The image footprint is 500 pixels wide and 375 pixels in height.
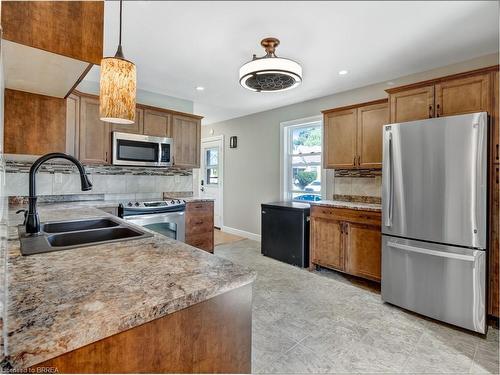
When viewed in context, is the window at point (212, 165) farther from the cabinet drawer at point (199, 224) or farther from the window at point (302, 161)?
the cabinet drawer at point (199, 224)

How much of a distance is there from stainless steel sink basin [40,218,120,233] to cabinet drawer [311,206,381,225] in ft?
8.21

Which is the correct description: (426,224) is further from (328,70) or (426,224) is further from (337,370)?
(328,70)

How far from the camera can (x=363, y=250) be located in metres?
3.13

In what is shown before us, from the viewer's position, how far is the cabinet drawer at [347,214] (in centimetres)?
300

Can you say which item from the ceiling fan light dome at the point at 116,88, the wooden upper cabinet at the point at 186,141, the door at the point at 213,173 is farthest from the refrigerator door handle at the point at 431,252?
the door at the point at 213,173

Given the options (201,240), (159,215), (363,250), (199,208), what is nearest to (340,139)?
(363,250)

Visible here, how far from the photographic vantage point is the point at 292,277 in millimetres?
3385

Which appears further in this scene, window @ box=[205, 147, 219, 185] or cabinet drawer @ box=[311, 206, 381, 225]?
window @ box=[205, 147, 219, 185]

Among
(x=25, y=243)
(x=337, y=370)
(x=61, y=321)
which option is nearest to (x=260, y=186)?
(x=337, y=370)

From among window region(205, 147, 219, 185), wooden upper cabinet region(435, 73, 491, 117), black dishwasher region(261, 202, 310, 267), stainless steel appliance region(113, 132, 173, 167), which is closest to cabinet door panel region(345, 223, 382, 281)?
black dishwasher region(261, 202, 310, 267)

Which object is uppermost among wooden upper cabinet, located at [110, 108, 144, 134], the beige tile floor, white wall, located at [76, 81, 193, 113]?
white wall, located at [76, 81, 193, 113]

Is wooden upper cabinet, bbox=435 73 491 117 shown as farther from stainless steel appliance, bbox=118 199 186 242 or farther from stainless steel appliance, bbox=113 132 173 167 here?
stainless steel appliance, bbox=113 132 173 167

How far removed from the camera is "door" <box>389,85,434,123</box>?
263cm

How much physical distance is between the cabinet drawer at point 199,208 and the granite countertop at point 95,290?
2.69 m
